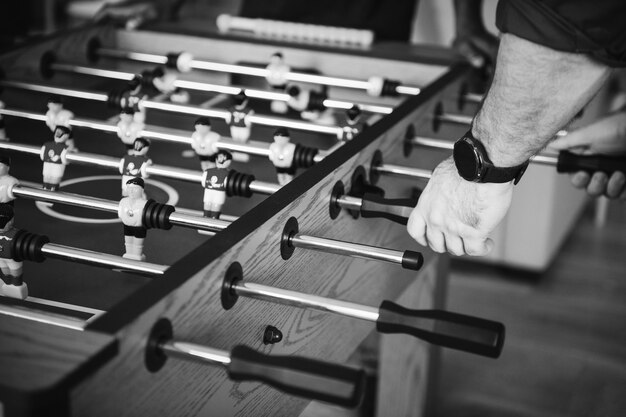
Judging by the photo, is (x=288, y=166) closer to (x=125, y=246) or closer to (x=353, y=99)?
(x=125, y=246)

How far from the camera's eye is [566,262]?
3.34 m

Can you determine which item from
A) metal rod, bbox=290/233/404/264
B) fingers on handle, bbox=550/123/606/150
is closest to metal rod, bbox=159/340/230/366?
metal rod, bbox=290/233/404/264

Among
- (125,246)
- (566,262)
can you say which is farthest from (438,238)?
(566,262)

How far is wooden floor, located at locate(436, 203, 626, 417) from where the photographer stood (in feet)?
7.94

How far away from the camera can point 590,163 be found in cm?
146

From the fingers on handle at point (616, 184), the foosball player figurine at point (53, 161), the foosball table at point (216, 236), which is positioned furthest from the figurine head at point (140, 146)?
the fingers on handle at point (616, 184)

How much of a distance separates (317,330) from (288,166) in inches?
13.4

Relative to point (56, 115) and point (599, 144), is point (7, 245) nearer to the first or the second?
point (56, 115)

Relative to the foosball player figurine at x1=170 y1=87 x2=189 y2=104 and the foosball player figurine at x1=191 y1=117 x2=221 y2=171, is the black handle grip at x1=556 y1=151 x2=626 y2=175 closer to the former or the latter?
the foosball player figurine at x1=191 y1=117 x2=221 y2=171

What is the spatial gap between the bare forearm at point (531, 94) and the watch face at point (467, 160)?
23 mm

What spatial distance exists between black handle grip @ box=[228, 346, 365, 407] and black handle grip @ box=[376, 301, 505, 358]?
0.40 feet

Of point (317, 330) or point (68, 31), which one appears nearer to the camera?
point (317, 330)

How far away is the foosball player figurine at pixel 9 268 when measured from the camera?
3.41ft

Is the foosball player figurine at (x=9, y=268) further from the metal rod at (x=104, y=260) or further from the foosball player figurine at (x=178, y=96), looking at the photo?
the foosball player figurine at (x=178, y=96)
